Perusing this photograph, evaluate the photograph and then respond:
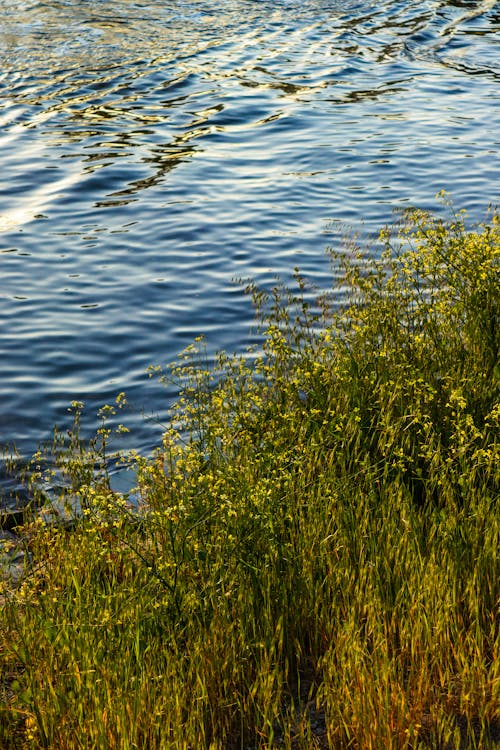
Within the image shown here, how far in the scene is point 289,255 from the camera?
34.2 feet

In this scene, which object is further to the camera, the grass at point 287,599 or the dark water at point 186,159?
the dark water at point 186,159

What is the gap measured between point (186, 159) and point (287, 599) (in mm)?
10054

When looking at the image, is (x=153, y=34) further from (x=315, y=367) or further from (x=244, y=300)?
(x=315, y=367)

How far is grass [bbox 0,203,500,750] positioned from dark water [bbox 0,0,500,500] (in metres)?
2.33

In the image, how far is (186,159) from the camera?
1343 centimetres

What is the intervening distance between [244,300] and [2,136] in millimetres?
6260

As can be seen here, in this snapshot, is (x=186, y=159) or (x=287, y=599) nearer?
(x=287, y=599)

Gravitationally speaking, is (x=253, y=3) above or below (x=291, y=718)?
above

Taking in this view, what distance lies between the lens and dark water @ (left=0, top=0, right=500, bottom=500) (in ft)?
29.2

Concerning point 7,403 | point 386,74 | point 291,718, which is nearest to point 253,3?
point 386,74

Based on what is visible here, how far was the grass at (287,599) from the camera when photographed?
3627 mm

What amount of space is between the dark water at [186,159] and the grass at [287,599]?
2332mm

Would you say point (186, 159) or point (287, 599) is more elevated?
point (186, 159)

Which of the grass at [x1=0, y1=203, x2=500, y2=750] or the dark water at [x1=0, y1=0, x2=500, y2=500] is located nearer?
the grass at [x1=0, y1=203, x2=500, y2=750]
